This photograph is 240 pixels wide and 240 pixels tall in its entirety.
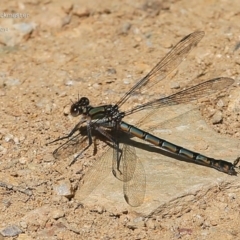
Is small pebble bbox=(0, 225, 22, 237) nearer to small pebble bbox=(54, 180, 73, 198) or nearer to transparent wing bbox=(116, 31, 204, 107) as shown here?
small pebble bbox=(54, 180, 73, 198)

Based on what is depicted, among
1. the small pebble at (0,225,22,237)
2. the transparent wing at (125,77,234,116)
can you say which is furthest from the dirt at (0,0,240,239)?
the transparent wing at (125,77,234,116)

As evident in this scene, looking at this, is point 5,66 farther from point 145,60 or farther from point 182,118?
point 182,118

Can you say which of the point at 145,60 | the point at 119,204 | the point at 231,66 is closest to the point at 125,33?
the point at 145,60

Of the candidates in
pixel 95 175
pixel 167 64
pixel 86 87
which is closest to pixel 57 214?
pixel 95 175

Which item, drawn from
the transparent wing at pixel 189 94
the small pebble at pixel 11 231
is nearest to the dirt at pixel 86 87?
the small pebble at pixel 11 231

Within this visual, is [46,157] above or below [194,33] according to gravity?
below

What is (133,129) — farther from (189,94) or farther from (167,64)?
(167,64)
